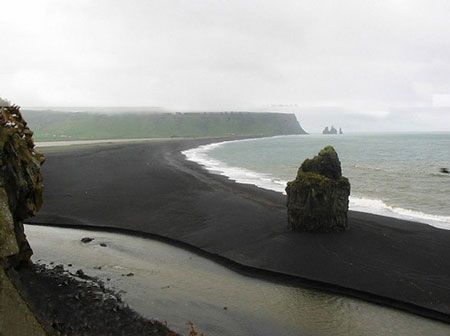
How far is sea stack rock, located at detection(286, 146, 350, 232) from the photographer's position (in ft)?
94.7

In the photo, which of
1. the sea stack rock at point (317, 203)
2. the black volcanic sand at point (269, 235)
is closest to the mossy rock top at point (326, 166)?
the sea stack rock at point (317, 203)

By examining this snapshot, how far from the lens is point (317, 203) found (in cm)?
2908

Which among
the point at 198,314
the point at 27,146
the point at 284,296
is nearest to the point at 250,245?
the point at 284,296

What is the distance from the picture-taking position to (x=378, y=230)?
30.8 m

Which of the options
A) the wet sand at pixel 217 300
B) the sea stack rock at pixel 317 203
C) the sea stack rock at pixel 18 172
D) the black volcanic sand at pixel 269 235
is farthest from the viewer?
the sea stack rock at pixel 317 203

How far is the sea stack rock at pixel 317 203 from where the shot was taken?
94.7 feet

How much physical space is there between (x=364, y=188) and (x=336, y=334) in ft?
139

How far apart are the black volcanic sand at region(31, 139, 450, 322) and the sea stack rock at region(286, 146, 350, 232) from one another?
98 cm

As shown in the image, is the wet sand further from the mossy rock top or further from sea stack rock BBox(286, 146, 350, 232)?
the mossy rock top

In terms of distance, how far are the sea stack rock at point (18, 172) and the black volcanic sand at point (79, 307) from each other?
188 cm

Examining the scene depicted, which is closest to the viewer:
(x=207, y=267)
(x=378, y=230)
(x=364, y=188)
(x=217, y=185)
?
(x=207, y=267)

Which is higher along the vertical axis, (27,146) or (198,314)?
(27,146)

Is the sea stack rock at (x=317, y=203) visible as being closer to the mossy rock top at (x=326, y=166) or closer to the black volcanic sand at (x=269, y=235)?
the mossy rock top at (x=326, y=166)

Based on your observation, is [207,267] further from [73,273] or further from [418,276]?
[418,276]
